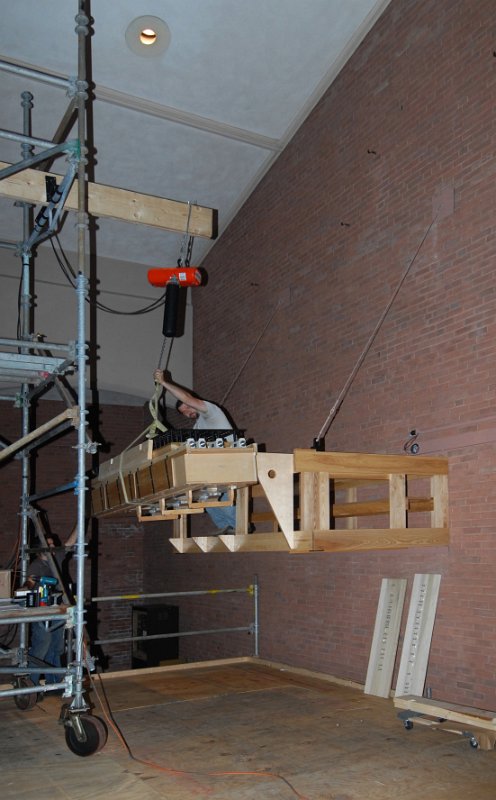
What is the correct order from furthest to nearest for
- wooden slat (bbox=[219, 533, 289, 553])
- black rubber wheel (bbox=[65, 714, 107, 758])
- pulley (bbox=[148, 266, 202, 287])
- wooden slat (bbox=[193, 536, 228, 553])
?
pulley (bbox=[148, 266, 202, 287]), wooden slat (bbox=[193, 536, 228, 553]), wooden slat (bbox=[219, 533, 289, 553]), black rubber wheel (bbox=[65, 714, 107, 758])

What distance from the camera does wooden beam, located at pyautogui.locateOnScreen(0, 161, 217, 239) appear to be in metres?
6.55

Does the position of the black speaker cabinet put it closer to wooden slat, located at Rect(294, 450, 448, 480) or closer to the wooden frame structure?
the wooden frame structure

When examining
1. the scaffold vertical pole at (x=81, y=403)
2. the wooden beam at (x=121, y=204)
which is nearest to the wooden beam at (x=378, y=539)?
the scaffold vertical pole at (x=81, y=403)

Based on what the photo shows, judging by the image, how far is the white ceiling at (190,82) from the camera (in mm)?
7312

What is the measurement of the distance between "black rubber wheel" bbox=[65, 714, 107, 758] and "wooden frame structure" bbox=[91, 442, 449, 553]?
5.30 feet

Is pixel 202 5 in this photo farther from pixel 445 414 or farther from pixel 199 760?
pixel 199 760

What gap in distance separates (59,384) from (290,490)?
7.43ft

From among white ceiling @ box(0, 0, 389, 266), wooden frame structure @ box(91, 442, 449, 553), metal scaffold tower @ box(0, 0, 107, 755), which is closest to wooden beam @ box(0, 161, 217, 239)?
metal scaffold tower @ box(0, 0, 107, 755)

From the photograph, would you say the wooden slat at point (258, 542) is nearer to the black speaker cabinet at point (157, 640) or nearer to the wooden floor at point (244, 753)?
the wooden floor at point (244, 753)

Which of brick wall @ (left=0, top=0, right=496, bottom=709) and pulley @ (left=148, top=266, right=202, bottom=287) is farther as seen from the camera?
pulley @ (left=148, top=266, right=202, bottom=287)

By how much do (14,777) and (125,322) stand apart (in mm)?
6771

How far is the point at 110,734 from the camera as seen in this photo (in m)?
5.33

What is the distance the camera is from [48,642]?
739cm

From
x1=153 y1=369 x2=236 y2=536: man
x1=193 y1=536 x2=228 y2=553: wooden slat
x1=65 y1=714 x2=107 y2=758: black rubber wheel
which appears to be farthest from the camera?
x1=193 y1=536 x2=228 y2=553: wooden slat
